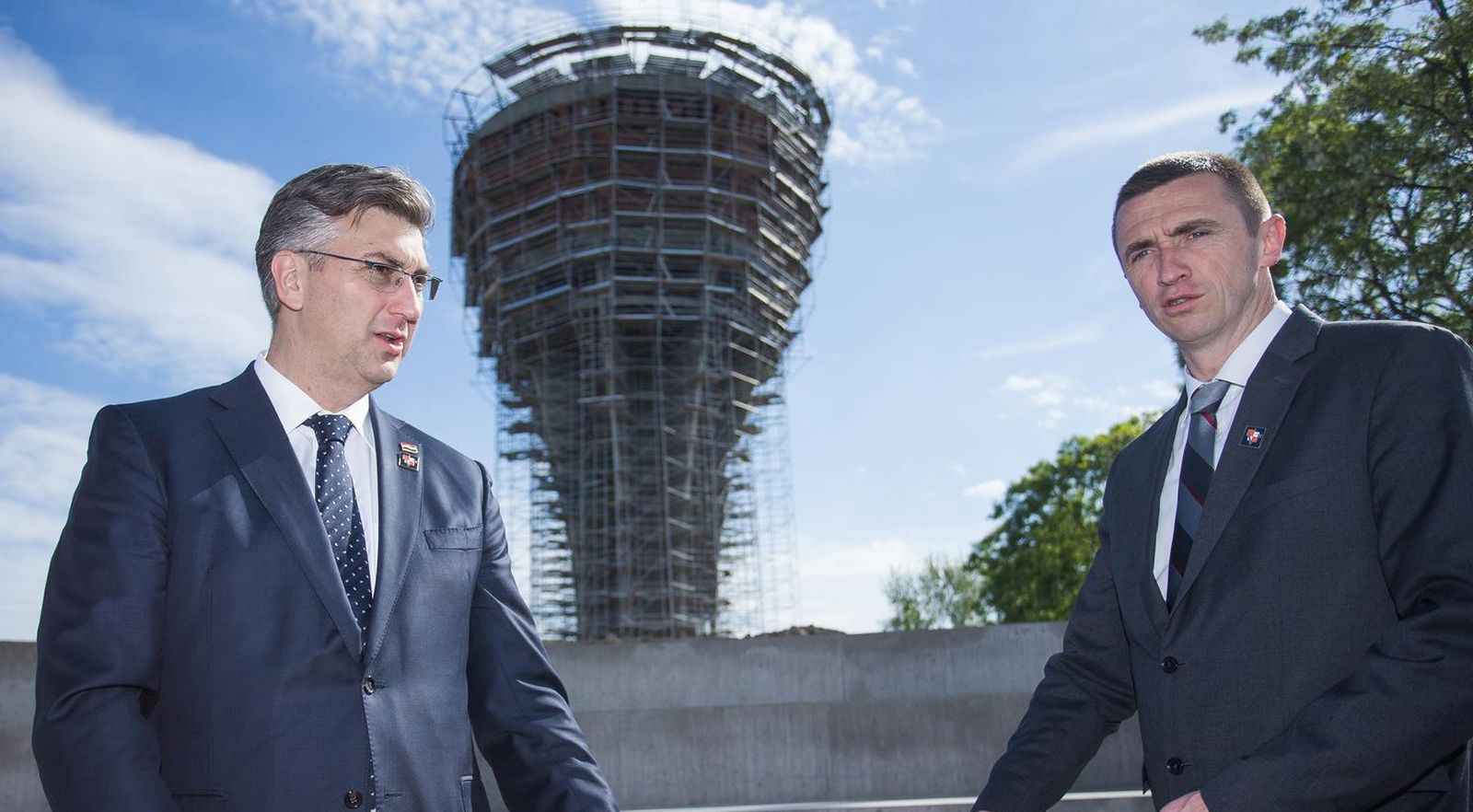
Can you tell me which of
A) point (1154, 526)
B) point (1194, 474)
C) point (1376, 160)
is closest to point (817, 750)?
point (1154, 526)

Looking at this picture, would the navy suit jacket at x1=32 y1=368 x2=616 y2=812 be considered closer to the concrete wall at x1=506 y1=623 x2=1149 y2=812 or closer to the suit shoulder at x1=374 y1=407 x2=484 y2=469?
the suit shoulder at x1=374 y1=407 x2=484 y2=469

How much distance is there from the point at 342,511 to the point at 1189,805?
1.98m

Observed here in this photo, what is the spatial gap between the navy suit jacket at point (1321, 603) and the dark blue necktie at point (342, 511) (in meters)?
1.58

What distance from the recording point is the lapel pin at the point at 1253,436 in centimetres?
269

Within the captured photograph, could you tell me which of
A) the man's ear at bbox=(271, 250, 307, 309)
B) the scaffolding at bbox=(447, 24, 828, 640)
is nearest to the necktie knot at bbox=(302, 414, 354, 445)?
the man's ear at bbox=(271, 250, 307, 309)

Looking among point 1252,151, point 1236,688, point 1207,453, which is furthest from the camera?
point 1252,151

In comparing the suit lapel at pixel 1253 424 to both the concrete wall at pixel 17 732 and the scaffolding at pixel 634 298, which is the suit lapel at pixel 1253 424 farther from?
the scaffolding at pixel 634 298

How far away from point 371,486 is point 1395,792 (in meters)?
2.39

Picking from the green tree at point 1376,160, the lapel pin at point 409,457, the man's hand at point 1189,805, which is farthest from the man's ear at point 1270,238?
the green tree at point 1376,160

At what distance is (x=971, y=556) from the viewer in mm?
47656

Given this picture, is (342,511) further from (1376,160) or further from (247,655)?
(1376,160)

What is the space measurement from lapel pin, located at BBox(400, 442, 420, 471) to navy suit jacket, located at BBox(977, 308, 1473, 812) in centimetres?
166

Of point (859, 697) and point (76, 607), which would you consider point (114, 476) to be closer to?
point (76, 607)

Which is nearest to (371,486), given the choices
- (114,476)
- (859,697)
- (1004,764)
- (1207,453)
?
(114,476)
